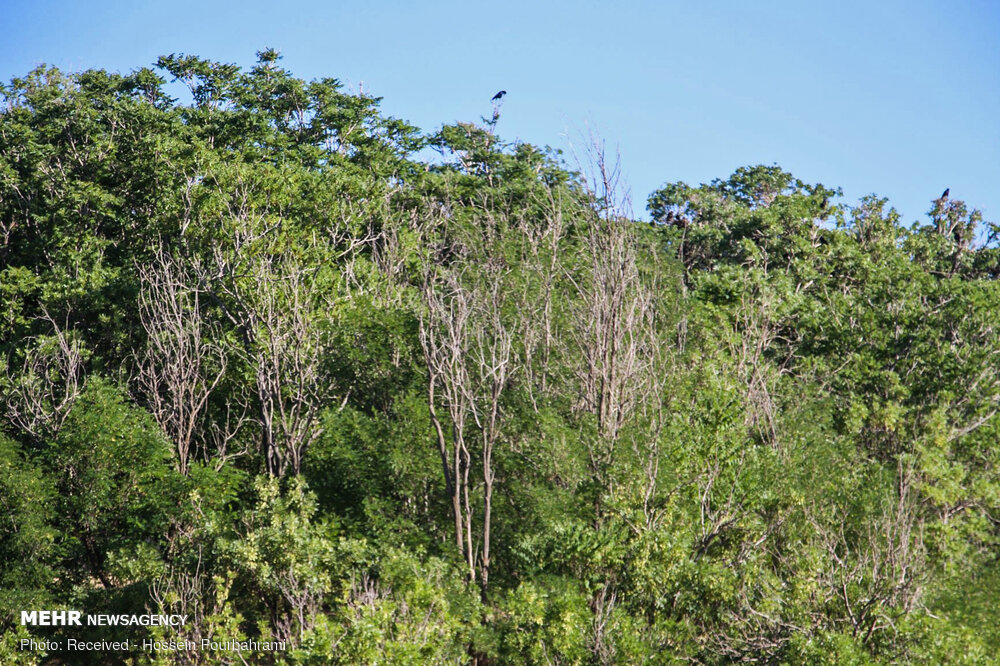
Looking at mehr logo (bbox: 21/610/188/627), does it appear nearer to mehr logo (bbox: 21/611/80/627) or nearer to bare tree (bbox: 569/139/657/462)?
mehr logo (bbox: 21/611/80/627)

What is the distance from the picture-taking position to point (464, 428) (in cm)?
2466

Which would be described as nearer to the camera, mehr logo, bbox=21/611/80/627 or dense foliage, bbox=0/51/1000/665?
dense foliage, bbox=0/51/1000/665

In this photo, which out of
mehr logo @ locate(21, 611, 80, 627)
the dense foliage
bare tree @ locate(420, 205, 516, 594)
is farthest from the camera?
mehr logo @ locate(21, 611, 80, 627)

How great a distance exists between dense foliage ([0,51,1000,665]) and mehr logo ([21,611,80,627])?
227 millimetres

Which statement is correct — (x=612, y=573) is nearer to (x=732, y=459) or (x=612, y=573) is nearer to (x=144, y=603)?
(x=732, y=459)

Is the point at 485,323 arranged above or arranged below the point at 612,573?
above

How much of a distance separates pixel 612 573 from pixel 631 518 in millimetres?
1011

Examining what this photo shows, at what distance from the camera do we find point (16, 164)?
4303cm

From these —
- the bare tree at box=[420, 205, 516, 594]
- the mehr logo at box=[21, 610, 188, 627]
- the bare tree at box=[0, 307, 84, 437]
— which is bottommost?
the mehr logo at box=[21, 610, 188, 627]

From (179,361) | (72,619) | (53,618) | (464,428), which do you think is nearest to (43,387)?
(179,361)

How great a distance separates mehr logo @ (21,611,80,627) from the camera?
82.6 feet

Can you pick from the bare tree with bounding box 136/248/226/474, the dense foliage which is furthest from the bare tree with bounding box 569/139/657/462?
the bare tree with bounding box 136/248/226/474

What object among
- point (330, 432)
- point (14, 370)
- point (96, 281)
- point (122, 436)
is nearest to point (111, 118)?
point (96, 281)

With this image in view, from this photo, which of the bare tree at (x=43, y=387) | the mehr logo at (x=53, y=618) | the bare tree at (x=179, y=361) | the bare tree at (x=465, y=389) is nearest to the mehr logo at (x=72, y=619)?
the mehr logo at (x=53, y=618)
